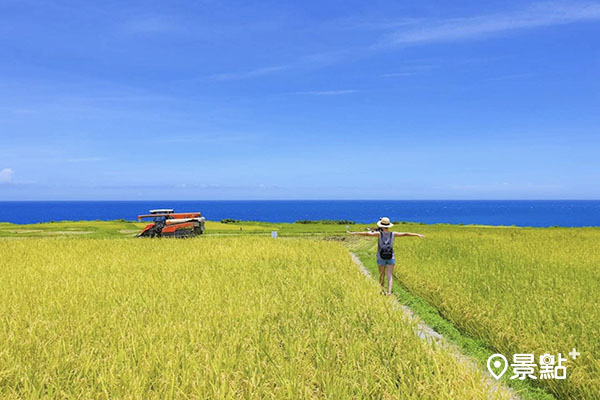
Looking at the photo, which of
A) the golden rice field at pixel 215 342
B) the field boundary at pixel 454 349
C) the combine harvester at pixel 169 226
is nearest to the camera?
the golden rice field at pixel 215 342

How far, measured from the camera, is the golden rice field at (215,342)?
4.49m

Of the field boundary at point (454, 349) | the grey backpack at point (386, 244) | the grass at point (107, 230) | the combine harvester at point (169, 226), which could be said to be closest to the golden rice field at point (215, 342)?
the field boundary at point (454, 349)

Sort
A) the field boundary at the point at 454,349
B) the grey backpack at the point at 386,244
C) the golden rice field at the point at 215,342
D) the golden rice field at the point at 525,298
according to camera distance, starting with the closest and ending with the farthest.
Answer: the golden rice field at the point at 215,342, the field boundary at the point at 454,349, the golden rice field at the point at 525,298, the grey backpack at the point at 386,244

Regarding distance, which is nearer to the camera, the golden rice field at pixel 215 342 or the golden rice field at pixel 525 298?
the golden rice field at pixel 215 342

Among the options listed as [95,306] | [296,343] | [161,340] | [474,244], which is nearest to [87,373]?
[161,340]

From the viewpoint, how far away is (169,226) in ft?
89.8

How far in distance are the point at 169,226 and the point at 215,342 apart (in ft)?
74.5

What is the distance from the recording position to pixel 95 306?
8031 mm

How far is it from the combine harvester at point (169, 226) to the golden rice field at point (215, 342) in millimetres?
15686

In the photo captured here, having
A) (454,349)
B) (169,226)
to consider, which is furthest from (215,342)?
(169,226)

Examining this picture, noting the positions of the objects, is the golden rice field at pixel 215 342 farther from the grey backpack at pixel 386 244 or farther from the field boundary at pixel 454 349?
the grey backpack at pixel 386 244

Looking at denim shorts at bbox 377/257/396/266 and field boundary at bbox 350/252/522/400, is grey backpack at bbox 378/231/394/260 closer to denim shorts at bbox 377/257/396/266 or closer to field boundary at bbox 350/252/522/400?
denim shorts at bbox 377/257/396/266

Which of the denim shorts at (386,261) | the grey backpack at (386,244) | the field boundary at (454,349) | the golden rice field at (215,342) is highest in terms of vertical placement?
the grey backpack at (386,244)

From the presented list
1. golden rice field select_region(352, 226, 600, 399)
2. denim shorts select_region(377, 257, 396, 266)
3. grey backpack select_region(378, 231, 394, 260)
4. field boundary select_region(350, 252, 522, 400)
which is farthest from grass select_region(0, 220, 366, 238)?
field boundary select_region(350, 252, 522, 400)
